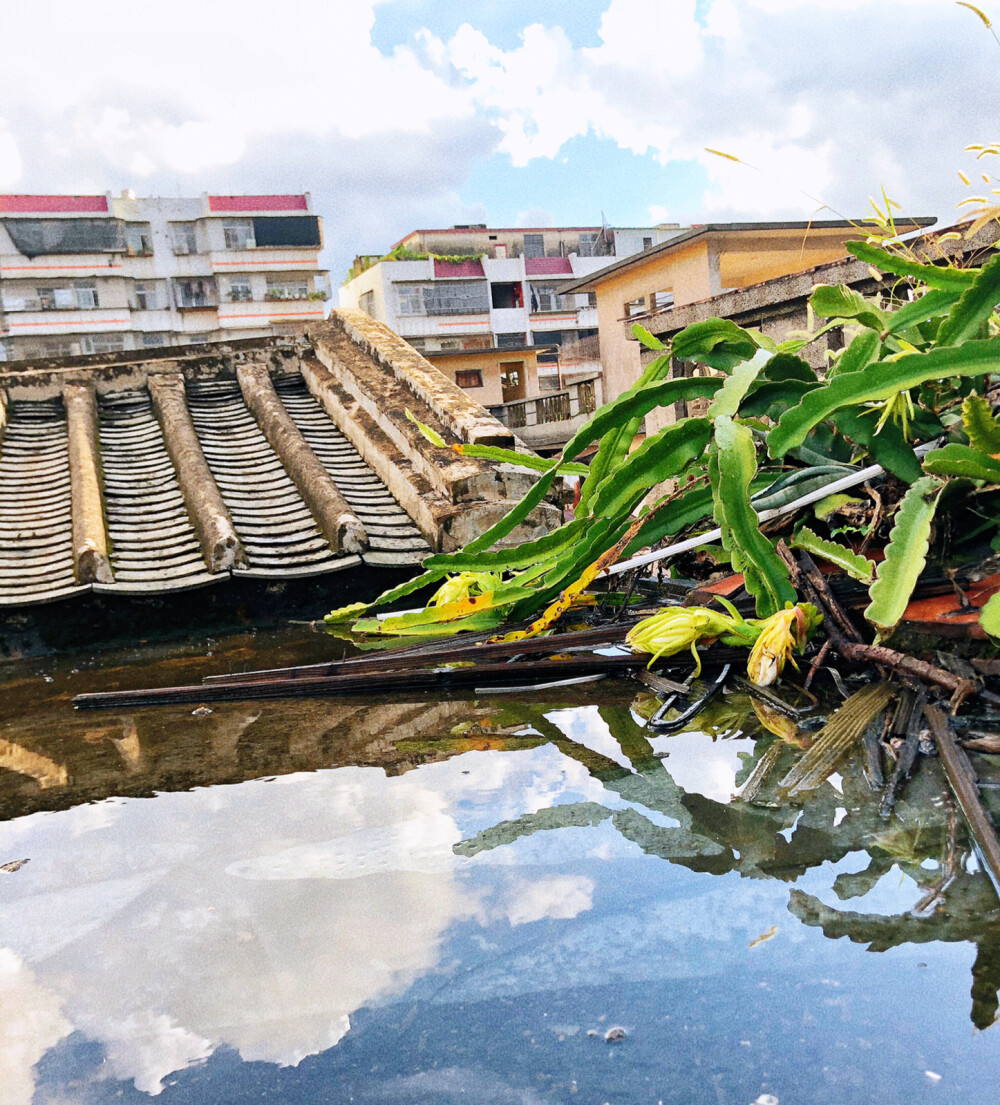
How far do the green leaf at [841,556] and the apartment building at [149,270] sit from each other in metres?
41.6

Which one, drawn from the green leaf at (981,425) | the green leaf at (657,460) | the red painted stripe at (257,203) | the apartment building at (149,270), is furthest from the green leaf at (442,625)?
the red painted stripe at (257,203)

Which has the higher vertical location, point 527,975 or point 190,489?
point 190,489

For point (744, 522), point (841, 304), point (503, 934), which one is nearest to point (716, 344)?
point (841, 304)

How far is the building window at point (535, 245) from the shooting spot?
158 ft

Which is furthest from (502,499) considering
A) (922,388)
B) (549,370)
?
(549,370)

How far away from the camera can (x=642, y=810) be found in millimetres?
1539

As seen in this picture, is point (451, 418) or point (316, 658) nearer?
point (316, 658)

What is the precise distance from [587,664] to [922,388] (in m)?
0.99

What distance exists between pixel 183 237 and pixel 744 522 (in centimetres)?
4750

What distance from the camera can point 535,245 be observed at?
48.6 meters

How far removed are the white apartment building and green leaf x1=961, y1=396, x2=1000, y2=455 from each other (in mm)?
39849

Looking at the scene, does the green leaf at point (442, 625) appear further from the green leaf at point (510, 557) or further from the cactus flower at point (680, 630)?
the cactus flower at point (680, 630)

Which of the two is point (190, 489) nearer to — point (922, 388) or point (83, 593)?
point (83, 593)

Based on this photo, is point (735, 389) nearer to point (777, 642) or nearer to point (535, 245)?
point (777, 642)
